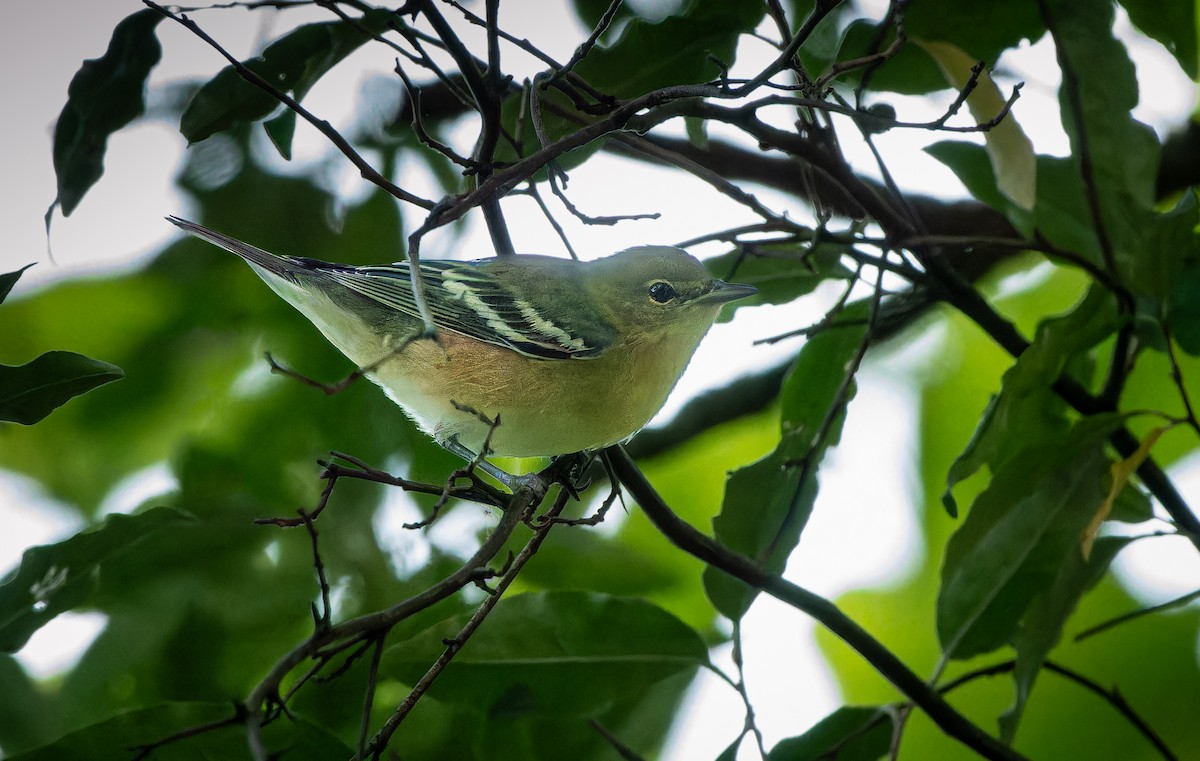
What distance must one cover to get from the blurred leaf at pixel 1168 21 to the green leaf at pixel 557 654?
1.54 m

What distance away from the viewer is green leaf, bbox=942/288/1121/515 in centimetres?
197

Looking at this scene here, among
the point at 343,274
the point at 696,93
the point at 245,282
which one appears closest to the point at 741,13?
the point at 696,93

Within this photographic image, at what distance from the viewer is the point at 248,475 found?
2445mm

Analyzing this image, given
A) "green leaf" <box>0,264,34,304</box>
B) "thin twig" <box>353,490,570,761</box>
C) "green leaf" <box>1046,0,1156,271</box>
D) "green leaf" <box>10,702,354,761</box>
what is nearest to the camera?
"thin twig" <box>353,490,570,761</box>

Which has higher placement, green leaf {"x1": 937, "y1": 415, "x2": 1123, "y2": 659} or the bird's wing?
the bird's wing

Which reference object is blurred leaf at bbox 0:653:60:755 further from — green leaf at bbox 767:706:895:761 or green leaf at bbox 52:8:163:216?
→ green leaf at bbox 767:706:895:761

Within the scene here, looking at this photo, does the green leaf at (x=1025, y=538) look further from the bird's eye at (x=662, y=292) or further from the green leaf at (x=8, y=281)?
the green leaf at (x=8, y=281)

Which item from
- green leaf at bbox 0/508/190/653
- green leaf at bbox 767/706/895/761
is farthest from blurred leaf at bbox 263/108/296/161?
green leaf at bbox 767/706/895/761

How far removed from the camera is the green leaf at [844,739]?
2.10 meters

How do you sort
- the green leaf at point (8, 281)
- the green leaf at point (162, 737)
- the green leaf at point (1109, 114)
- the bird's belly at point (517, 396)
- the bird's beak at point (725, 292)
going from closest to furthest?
the green leaf at point (8, 281)
the green leaf at point (162, 737)
the green leaf at point (1109, 114)
the bird's belly at point (517, 396)
the bird's beak at point (725, 292)

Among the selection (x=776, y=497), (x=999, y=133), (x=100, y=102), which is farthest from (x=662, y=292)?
(x=100, y=102)

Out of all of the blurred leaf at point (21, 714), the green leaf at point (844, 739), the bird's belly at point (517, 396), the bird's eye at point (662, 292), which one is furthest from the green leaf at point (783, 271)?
the blurred leaf at point (21, 714)

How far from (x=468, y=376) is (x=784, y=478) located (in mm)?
788

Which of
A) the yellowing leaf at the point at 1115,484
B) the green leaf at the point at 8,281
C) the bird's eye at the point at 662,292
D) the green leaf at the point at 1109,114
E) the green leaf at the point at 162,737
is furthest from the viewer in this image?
the bird's eye at the point at 662,292
